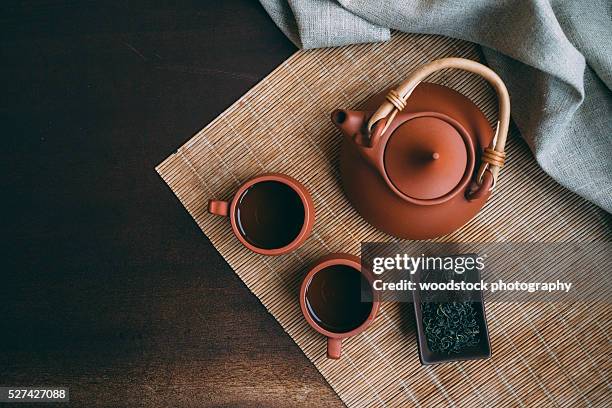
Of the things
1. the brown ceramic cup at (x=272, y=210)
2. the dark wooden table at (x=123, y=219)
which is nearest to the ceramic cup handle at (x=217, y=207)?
the brown ceramic cup at (x=272, y=210)

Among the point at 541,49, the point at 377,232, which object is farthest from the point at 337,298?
the point at 541,49

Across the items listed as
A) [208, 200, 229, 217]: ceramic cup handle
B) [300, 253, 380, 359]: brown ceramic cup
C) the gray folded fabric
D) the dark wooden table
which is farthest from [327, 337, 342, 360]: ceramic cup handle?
the gray folded fabric

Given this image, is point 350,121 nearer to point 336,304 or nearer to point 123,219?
point 336,304

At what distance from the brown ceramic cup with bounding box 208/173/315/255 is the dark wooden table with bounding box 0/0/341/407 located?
10cm

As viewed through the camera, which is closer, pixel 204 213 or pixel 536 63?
pixel 536 63

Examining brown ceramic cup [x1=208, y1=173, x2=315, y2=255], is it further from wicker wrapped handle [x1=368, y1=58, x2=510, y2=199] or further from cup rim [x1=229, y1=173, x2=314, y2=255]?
wicker wrapped handle [x1=368, y1=58, x2=510, y2=199]

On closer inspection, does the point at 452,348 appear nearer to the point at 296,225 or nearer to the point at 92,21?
the point at 296,225

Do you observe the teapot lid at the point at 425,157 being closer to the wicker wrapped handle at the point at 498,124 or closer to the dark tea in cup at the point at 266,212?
the wicker wrapped handle at the point at 498,124

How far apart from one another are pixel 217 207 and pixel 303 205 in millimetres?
114

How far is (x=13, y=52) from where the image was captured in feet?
2.85

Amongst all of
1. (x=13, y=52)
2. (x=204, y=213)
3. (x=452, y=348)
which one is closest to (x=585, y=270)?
(x=452, y=348)

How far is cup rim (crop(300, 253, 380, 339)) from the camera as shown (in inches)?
29.0

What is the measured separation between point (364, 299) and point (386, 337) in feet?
0.29

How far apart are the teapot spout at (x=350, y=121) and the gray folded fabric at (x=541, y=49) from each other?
21 cm
